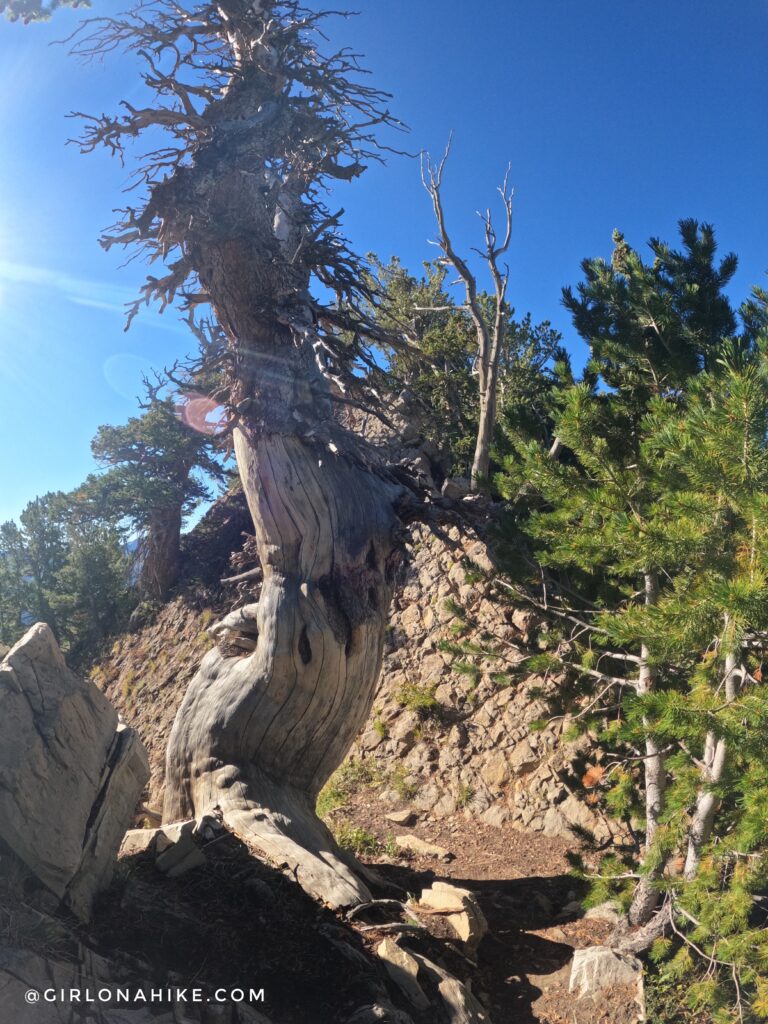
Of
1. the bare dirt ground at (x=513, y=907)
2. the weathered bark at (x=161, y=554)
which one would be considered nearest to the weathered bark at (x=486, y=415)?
the bare dirt ground at (x=513, y=907)

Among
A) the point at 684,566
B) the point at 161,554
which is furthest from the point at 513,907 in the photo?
the point at 161,554

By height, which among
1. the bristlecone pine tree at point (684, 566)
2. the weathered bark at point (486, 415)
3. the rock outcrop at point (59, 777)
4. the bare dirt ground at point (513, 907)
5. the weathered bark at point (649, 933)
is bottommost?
the bare dirt ground at point (513, 907)

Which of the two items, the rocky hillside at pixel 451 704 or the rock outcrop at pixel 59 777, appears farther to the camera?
the rocky hillside at pixel 451 704

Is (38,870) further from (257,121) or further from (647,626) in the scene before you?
(257,121)

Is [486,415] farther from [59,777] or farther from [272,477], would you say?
[59,777]

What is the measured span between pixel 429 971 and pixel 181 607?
11.2 meters

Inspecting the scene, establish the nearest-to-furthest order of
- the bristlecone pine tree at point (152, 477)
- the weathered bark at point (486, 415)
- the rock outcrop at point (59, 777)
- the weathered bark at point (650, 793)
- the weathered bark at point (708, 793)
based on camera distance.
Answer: the rock outcrop at point (59, 777) → the weathered bark at point (708, 793) → the weathered bark at point (650, 793) → the weathered bark at point (486, 415) → the bristlecone pine tree at point (152, 477)

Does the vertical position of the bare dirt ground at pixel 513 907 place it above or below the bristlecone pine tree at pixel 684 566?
below

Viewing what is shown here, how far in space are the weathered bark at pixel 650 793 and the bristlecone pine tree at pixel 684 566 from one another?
1cm

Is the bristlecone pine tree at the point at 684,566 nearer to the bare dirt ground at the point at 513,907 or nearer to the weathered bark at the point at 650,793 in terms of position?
the weathered bark at the point at 650,793

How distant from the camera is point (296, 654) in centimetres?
575

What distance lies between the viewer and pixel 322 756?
621 centimetres

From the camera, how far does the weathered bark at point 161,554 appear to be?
14.5 metres

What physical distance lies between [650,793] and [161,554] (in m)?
11.7
